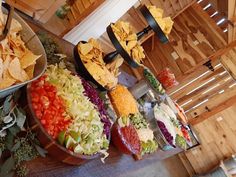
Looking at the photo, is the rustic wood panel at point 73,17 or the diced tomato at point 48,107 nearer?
the diced tomato at point 48,107

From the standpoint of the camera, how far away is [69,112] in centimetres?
186

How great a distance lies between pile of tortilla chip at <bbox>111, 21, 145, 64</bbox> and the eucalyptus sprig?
3.75 feet

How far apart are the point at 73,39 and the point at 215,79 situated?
384 cm

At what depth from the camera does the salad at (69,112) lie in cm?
172

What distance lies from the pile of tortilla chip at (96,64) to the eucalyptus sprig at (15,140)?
844mm

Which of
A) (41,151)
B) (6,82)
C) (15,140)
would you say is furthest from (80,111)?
(6,82)

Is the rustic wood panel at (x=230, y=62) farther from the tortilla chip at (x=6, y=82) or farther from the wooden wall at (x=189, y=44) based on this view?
A: the tortilla chip at (x=6, y=82)

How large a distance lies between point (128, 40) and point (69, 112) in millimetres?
1025

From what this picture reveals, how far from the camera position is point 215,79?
6.11 metres

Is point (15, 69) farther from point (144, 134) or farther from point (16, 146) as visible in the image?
point (144, 134)

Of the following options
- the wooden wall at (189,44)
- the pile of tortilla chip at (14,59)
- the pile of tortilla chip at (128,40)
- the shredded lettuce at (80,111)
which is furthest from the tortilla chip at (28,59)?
the wooden wall at (189,44)

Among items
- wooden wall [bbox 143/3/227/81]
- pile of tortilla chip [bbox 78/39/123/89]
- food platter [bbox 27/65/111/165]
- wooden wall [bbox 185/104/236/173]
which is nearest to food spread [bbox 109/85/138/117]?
pile of tortilla chip [bbox 78/39/123/89]

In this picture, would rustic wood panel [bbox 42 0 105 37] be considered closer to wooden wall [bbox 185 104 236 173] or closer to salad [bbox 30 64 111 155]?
salad [bbox 30 64 111 155]

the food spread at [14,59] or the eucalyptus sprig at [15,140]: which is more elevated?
the food spread at [14,59]
